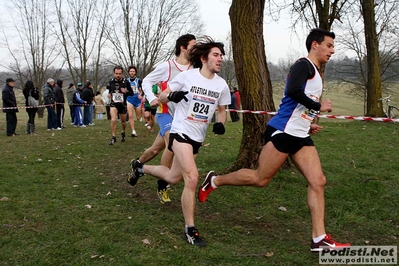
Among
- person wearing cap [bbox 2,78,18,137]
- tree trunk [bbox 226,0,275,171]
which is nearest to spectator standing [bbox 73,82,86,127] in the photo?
person wearing cap [bbox 2,78,18,137]

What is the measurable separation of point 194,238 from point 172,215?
3.21 feet

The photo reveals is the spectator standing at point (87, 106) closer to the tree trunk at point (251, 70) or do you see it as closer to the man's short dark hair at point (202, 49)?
the tree trunk at point (251, 70)

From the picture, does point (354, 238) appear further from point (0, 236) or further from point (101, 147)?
point (101, 147)

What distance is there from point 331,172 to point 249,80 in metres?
2.24

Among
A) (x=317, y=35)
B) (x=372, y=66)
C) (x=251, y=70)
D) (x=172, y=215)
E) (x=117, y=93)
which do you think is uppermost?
(x=372, y=66)

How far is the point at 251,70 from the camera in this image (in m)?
6.26

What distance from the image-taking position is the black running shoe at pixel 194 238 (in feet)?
13.0

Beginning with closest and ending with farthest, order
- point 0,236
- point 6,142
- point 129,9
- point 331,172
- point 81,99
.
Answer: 1. point 0,236
2. point 331,172
3. point 6,142
4. point 81,99
5. point 129,9

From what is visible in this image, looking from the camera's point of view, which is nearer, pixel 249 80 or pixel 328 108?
pixel 328 108

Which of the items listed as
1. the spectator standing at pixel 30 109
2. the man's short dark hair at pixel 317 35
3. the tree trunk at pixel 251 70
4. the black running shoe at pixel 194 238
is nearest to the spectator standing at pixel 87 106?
the spectator standing at pixel 30 109

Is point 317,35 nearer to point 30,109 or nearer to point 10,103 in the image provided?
point 10,103

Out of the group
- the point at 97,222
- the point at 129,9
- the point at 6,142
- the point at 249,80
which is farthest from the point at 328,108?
the point at 129,9

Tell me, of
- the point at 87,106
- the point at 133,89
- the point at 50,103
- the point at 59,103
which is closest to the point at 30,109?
the point at 50,103

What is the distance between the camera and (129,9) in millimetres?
28281
